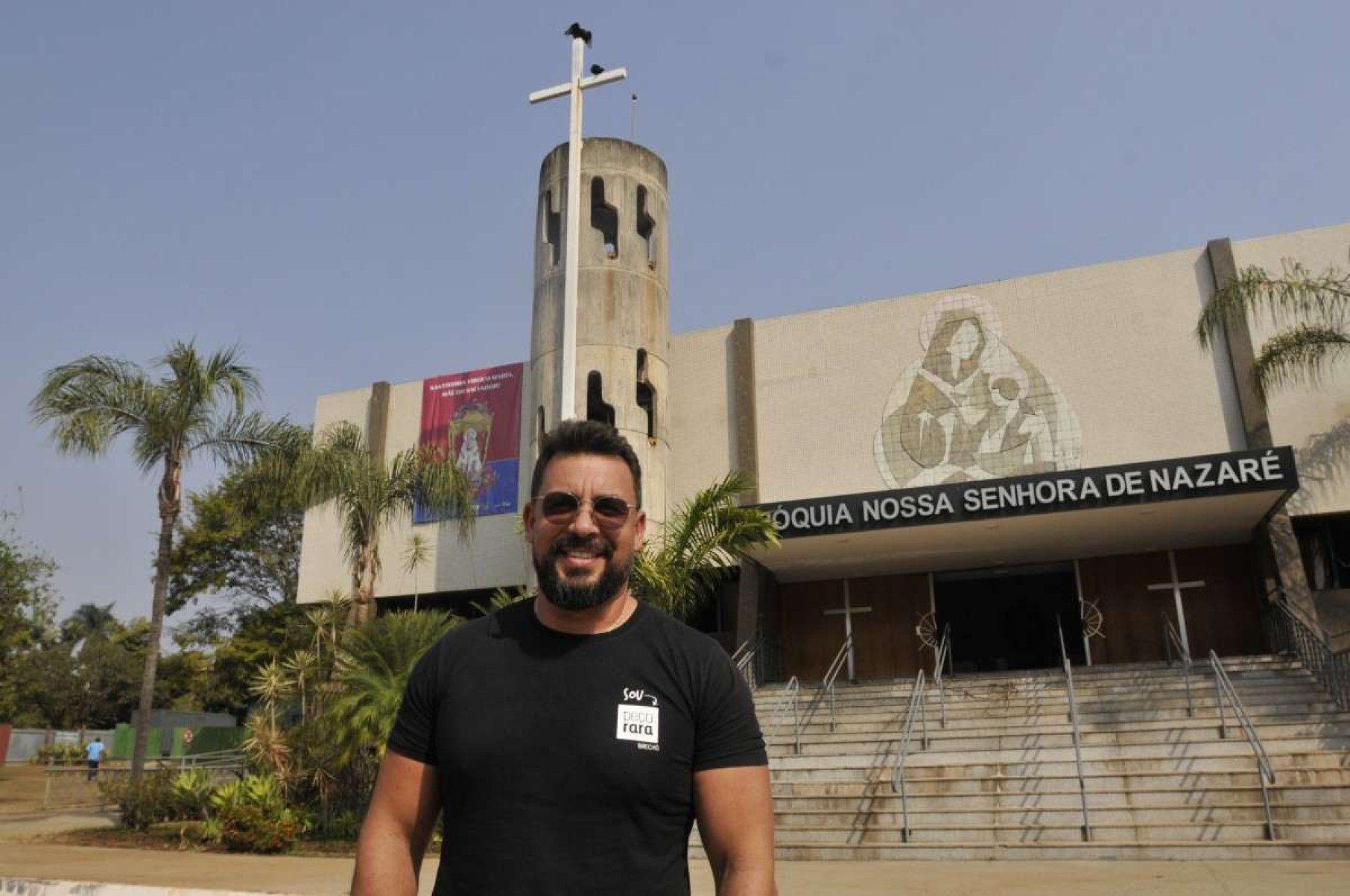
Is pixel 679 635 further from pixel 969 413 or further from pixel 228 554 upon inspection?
pixel 228 554

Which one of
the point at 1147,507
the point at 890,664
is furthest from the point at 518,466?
the point at 1147,507

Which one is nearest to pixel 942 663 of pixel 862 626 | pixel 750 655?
pixel 862 626

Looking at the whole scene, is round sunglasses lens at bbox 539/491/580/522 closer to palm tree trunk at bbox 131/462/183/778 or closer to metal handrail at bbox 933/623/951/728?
metal handrail at bbox 933/623/951/728

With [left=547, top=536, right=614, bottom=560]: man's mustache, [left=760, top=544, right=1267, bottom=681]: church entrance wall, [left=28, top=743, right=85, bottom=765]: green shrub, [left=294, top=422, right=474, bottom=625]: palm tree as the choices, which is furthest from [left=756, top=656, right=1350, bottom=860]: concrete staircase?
[left=28, top=743, right=85, bottom=765]: green shrub

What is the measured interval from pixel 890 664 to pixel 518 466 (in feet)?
33.3

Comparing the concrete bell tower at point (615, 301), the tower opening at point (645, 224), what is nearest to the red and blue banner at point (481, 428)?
the concrete bell tower at point (615, 301)

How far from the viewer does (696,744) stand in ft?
7.63

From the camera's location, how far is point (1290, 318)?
2062 cm

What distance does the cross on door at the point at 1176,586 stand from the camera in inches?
854

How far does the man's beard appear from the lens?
94.0 inches

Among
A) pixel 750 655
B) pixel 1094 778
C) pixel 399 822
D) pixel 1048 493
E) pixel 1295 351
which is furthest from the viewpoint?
A: pixel 750 655

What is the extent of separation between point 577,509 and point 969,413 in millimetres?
20962

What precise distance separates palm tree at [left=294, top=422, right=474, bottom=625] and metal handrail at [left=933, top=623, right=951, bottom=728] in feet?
28.9

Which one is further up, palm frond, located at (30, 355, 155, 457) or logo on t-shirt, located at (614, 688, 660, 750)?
palm frond, located at (30, 355, 155, 457)
